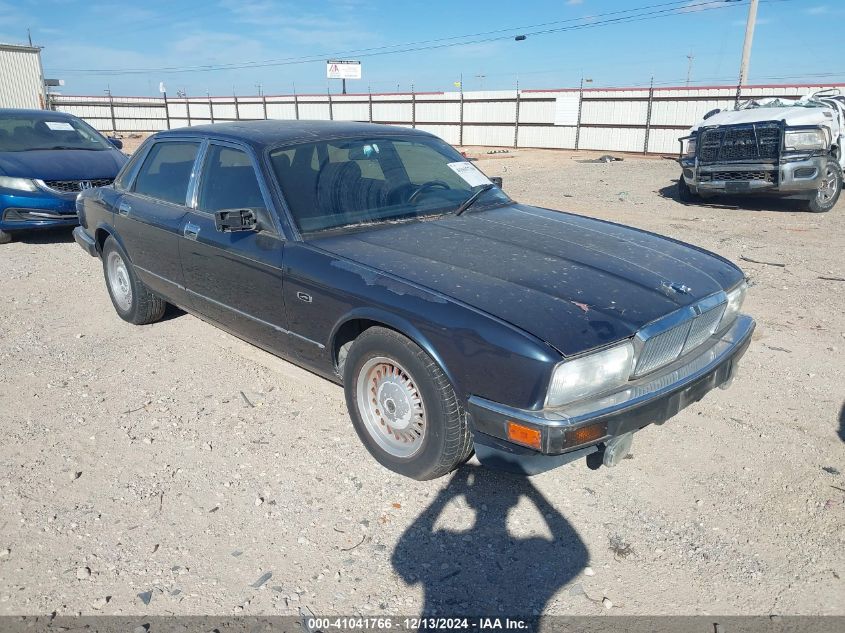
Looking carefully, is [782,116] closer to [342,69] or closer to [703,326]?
[703,326]

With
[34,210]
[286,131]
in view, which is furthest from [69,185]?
[286,131]

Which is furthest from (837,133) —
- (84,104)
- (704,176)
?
(84,104)

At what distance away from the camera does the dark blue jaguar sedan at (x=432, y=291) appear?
2549 millimetres

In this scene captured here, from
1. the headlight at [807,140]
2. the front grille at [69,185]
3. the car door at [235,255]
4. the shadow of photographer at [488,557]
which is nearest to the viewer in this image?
the shadow of photographer at [488,557]

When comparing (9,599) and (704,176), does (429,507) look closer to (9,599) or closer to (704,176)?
(9,599)

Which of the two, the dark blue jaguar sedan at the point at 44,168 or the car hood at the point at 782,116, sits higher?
the car hood at the point at 782,116

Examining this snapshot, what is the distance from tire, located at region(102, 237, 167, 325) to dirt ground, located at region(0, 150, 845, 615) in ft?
1.81

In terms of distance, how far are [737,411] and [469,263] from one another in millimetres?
1880

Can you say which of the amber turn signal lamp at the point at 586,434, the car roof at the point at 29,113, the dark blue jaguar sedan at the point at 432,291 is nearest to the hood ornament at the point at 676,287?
the dark blue jaguar sedan at the point at 432,291

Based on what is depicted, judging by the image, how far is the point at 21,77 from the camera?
2567 cm

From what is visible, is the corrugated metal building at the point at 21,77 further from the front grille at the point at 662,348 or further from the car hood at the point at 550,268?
the front grille at the point at 662,348

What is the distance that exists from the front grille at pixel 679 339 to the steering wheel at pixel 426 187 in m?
1.78

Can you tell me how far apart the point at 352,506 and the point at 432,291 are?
105cm

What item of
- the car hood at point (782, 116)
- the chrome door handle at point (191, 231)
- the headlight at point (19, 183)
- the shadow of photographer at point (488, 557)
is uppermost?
the car hood at point (782, 116)
